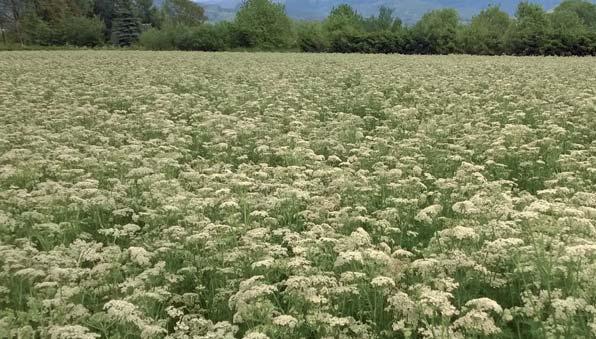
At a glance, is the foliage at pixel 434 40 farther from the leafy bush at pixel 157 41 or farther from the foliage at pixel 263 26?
the leafy bush at pixel 157 41

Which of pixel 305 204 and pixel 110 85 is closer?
pixel 305 204

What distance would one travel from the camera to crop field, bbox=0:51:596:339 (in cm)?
584

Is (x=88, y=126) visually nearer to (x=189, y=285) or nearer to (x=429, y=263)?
(x=189, y=285)

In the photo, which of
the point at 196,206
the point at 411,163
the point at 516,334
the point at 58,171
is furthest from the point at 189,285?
the point at 411,163

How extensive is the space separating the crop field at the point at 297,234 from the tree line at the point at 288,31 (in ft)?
205

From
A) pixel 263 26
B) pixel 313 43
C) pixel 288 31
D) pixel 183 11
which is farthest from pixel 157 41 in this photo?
pixel 183 11

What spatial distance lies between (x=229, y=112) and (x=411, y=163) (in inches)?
397

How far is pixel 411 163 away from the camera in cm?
1188

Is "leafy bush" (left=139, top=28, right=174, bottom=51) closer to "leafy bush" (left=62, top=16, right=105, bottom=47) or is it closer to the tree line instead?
the tree line

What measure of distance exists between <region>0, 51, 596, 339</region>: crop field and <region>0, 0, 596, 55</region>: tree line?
62.5 meters

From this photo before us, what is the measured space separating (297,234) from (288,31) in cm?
11132

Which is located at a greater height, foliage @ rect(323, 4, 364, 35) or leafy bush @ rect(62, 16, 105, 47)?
foliage @ rect(323, 4, 364, 35)

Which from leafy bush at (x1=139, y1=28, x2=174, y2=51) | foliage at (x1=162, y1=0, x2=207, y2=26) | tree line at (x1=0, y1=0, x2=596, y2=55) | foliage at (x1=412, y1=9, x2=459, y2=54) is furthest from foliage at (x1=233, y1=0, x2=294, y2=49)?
foliage at (x1=162, y1=0, x2=207, y2=26)

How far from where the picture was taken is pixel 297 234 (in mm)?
7426
